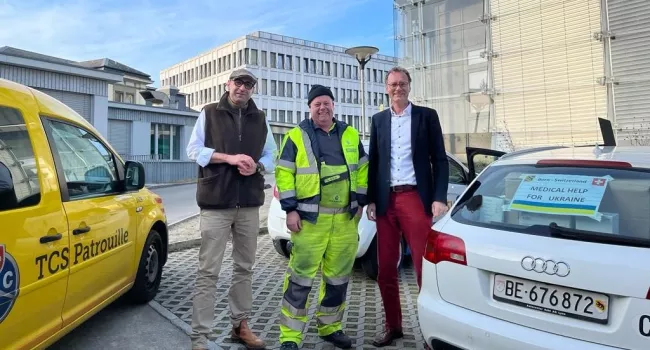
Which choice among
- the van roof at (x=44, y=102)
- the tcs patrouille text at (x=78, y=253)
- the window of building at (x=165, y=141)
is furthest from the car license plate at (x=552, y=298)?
the window of building at (x=165, y=141)

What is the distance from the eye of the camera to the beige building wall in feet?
41.3

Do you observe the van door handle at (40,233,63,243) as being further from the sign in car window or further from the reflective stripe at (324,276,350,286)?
the sign in car window

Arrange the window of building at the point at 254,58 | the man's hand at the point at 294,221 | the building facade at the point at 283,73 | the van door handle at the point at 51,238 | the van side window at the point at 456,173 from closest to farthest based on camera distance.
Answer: the van door handle at the point at 51,238, the man's hand at the point at 294,221, the van side window at the point at 456,173, the window of building at the point at 254,58, the building facade at the point at 283,73

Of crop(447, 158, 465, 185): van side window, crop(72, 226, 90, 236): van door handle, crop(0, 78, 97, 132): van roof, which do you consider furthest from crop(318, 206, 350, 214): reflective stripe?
crop(447, 158, 465, 185): van side window

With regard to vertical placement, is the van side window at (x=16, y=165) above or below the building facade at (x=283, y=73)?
below

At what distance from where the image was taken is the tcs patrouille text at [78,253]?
2.32 m

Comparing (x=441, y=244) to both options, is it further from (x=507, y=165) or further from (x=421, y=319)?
(x=507, y=165)

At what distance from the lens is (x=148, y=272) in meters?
4.16

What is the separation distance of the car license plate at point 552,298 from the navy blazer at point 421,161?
3.52 ft

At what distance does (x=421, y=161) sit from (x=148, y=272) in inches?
108

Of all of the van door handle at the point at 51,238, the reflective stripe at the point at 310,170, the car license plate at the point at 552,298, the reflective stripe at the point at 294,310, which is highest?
the reflective stripe at the point at 310,170

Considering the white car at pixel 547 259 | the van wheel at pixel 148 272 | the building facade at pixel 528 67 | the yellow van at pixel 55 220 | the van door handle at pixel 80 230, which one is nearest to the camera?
the white car at pixel 547 259

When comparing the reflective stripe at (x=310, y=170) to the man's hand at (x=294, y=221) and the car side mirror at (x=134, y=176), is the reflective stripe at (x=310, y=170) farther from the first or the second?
the car side mirror at (x=134, y=176)

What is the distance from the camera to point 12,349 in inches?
83.9
